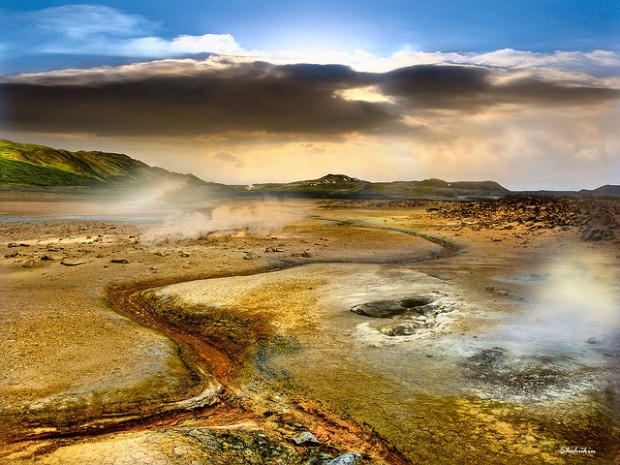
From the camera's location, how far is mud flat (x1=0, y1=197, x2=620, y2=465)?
16.0 ft

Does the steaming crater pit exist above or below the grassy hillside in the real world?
below

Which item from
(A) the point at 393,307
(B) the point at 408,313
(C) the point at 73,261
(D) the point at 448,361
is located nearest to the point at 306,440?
(D) the point at 448,361

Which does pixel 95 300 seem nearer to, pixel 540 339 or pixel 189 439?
pixel 189 439

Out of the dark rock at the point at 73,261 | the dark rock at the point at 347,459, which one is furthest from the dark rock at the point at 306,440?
the dark rock at the point at 73,261

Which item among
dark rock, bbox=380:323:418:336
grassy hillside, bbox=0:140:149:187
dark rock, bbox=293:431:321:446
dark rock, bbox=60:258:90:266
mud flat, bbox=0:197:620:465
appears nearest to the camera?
mud flat, bbox=0:197:620:465

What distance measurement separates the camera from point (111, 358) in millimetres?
7145

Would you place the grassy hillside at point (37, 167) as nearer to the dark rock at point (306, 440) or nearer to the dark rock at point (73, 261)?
the dark rock at point (73, 261)

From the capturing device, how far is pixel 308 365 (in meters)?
7.05

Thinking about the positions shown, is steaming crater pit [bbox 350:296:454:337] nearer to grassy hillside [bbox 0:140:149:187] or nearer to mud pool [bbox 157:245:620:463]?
mud pool [bbox 157:245:620:463]

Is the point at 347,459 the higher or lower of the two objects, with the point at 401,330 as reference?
lower

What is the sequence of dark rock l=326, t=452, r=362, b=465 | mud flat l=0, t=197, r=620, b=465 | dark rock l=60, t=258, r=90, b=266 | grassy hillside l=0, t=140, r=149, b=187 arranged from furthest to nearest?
grassy hillside l=0, t=140, r=149, b=187, dark rock l=60, t=258, r=90, b=266, mud flat l=0, t=197, r=620, b=465, dark rock l=326, t=452, r=362, b=465

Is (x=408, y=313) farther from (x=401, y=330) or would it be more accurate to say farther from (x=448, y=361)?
(x=448, y=361)

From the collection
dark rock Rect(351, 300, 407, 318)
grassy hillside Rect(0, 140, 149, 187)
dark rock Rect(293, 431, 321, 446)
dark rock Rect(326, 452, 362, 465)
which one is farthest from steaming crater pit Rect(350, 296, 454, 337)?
grassy hillside Rect(0, 140, 149, 187)

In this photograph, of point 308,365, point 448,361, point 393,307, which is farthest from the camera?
point 393,307
